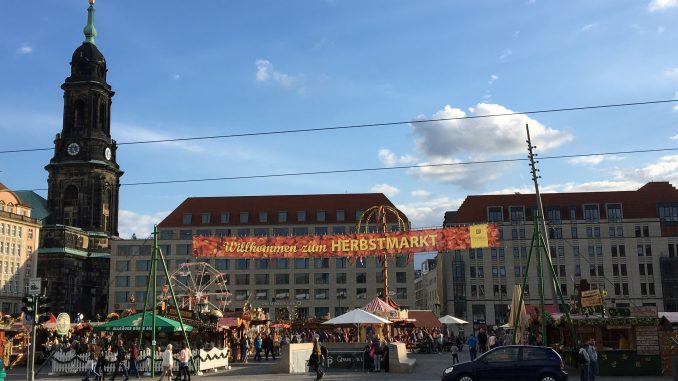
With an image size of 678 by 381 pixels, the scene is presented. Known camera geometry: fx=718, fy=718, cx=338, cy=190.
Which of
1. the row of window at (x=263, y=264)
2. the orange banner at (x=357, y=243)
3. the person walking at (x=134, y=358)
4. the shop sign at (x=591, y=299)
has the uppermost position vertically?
the row of window at (x=263, y=264)

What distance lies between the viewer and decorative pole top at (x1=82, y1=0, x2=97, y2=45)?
107m

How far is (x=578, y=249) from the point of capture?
333 ft

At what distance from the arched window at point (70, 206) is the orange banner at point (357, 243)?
68.2 meters

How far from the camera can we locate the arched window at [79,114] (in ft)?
337

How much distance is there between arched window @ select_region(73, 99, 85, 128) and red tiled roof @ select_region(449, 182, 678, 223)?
55.5 m

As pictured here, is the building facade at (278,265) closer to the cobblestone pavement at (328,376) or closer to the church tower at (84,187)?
the church tower at (84,187)

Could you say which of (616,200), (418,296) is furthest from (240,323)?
(418,296)

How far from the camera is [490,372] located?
22.8 metres

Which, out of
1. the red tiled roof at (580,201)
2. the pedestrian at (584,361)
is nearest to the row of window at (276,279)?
the red tiled roof at (580,201)

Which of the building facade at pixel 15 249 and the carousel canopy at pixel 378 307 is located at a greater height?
the building facade at pixel 15 249

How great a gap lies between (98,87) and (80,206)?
679 inches

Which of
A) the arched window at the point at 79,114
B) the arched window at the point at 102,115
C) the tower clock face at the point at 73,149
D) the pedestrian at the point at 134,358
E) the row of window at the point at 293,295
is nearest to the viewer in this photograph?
the pedestrian at the point at 134,358

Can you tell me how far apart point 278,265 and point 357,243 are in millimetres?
71467

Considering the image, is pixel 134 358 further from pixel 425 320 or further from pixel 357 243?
pixel 425 320
